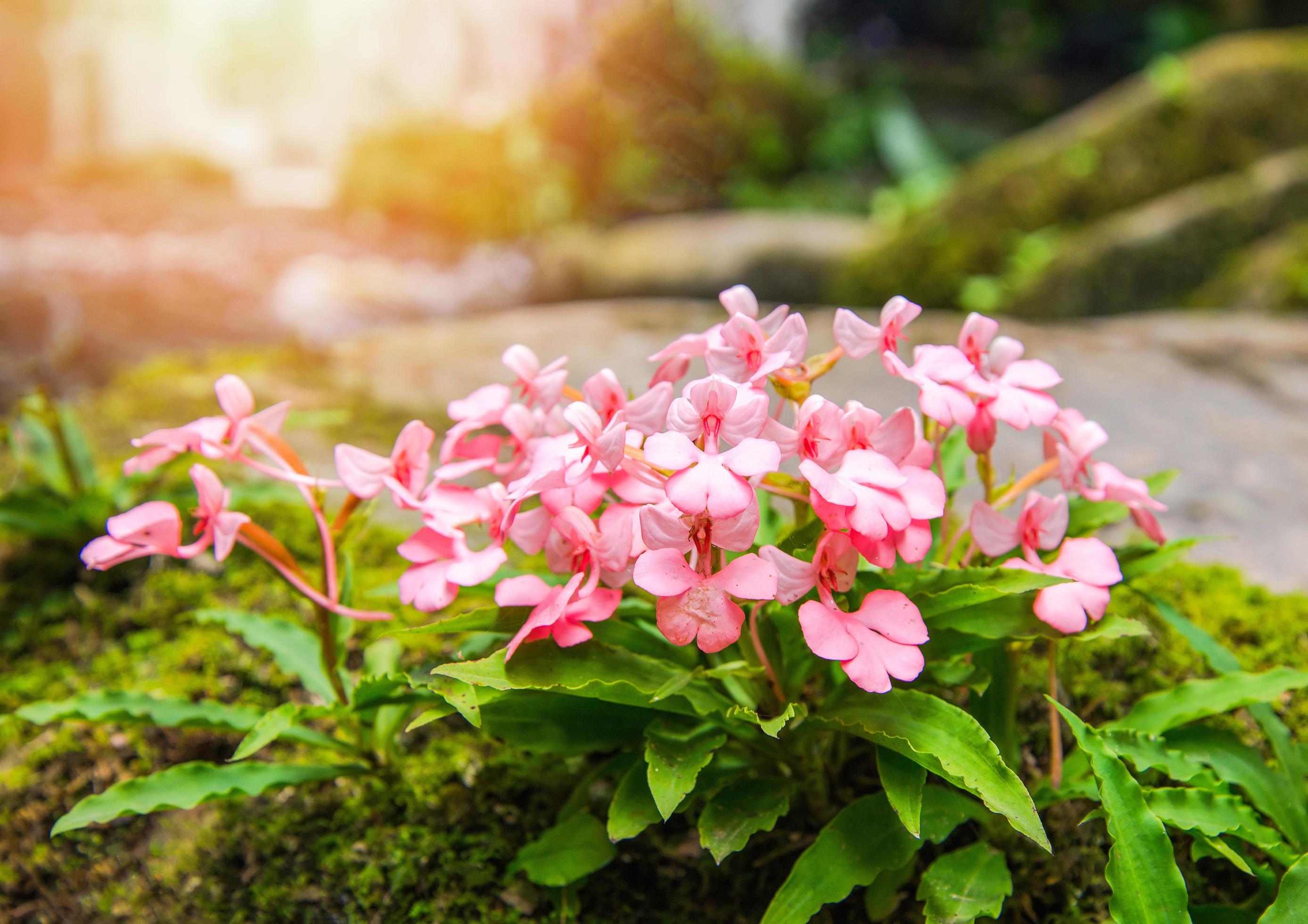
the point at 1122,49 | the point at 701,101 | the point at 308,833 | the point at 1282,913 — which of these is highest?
the point at 1122,49

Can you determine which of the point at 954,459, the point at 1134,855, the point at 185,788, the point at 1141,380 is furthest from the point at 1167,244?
the point at 185,788

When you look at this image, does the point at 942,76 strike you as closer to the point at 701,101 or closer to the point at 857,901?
the point at 701,101

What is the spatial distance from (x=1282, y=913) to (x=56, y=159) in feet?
57.8

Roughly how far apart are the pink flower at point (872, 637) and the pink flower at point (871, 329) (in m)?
0.36

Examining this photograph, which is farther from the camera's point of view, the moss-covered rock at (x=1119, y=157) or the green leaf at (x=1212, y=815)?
the moss-covered rock at (x=1119, y=157)

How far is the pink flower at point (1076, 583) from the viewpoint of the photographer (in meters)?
1.10

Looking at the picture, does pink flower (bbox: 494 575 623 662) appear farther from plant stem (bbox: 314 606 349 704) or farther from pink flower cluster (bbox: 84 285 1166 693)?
plant stem (bbox: 314 606 349 704)

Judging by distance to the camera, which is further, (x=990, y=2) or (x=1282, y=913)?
(x=990, y=2)

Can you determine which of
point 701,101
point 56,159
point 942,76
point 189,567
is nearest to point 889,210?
point 701,101

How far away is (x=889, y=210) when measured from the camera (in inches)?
319

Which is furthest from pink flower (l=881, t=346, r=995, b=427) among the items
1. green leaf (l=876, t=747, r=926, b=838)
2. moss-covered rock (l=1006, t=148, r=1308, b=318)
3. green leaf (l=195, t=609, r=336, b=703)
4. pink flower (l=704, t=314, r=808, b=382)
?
moss-covered rock (l=1006, t=148, r=1308, b=318)

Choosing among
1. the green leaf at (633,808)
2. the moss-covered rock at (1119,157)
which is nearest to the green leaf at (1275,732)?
the green leaf at (633,808)

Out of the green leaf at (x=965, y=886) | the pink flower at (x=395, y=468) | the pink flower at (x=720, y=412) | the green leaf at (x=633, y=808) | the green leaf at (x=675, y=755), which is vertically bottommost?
the green leaf at (x=965, y=886)

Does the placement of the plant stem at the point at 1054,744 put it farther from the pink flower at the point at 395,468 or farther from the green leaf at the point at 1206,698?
the pink flower at the point at 395,468
